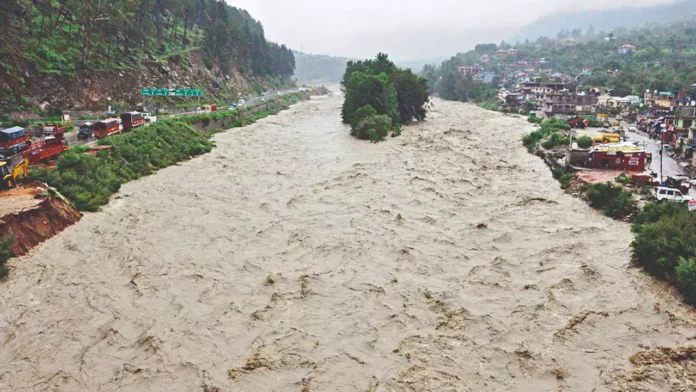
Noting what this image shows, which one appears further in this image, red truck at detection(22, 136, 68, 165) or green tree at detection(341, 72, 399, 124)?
green tree at detection(341, 72, 399, 124)

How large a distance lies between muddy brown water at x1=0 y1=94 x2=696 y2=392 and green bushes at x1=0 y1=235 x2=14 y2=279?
39 centimetres

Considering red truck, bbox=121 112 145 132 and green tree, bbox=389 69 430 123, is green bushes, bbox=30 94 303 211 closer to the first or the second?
red truck, bbox=121 112 145 132

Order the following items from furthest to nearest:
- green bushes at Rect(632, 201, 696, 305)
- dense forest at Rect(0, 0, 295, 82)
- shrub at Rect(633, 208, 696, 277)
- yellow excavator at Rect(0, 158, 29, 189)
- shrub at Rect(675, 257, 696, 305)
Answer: dense forest at Rect(0, 0, 295, 82)
yellow excavator at Rect(0, 158, 29, 189)
shrub at Rect(633, 208, 696, 277)
green bushes at Rect(632, 201, 696, 305)
shrub at Rect(675, 257, 696, 305)

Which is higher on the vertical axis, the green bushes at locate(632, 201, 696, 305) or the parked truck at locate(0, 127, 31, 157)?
the parked truck at locate(0, 127, 31, 157)

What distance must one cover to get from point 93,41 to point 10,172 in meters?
40.4

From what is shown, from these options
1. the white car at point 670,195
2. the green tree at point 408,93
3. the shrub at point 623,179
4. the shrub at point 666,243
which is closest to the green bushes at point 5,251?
the shrub at point 666,243

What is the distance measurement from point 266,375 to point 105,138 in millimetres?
25090

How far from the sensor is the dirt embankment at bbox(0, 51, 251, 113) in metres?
40.2

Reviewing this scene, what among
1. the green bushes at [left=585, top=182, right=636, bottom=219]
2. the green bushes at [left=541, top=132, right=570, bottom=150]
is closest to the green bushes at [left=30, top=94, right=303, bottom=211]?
the green bushes at [left=585, top=182, right=636, bottom=219]

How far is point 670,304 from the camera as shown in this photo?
1430cm

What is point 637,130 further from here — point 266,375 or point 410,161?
point 266,375

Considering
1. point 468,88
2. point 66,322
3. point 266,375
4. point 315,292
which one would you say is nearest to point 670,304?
point 315,292

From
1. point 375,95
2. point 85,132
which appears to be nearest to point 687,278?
point 85,132

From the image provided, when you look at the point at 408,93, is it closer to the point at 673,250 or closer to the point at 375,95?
the point at 375,95
